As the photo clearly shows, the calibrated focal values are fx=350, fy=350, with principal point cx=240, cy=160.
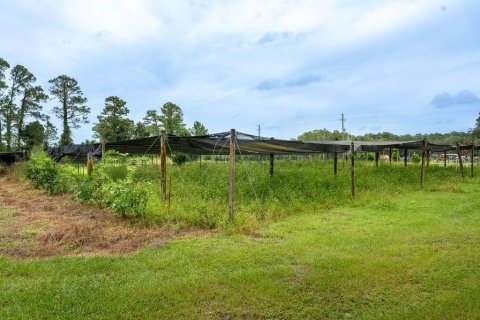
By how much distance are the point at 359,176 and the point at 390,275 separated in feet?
29.6

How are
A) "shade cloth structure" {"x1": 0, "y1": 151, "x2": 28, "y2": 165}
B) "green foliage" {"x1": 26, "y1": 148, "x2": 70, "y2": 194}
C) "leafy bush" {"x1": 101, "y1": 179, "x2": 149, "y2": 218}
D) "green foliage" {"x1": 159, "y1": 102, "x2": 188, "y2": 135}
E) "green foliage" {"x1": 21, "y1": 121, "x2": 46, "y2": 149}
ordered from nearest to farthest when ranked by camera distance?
"leafy bush" {"x1": 101, "y1": 179, "x2": 149, "y2": 218}
"green foliage" {"x1": 26, "y1": 148, "x2": 70, "y2": 194}
"shade cloth structure" {"x1": 0, "y1": 151, "x2": 28, "y2": 165}
"green foliage" {"x1": 21, "y1": 121, "x2": 46, "y2": 149}
"green foliage" {"x1": 159, "y1": 102, "x2": 188, "y2": 135}

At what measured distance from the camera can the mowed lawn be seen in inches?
109

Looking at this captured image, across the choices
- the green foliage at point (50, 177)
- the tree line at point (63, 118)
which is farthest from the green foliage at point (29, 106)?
the green foliage at point (50, 177)

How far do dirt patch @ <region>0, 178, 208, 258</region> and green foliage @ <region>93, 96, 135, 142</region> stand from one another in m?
30.3

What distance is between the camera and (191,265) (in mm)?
3766

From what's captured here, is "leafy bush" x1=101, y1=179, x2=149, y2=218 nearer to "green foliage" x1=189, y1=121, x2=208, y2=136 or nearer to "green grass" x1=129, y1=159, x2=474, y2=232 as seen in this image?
"green grass" x1=129, y1=159, x2=474, y2=232

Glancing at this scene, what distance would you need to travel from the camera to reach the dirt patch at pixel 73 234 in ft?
14.5

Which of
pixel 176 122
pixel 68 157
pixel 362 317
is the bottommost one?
pixel 362 317

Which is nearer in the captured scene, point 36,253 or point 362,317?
point 362,317

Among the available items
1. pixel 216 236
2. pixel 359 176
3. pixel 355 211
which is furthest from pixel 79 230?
pixel 359 176

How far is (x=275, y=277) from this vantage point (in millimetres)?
3416

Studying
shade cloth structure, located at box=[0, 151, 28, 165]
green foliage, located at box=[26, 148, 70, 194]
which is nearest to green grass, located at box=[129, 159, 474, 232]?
green foliage, located at box=[26, 148, 70, 194]

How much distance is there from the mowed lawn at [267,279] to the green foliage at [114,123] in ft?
111

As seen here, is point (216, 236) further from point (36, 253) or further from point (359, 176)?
point (359, 176)
